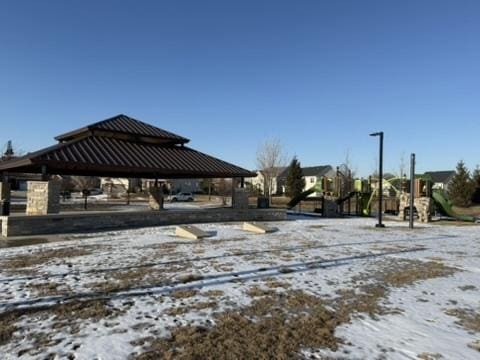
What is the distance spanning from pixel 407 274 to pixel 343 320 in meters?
3.39

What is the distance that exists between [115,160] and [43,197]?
3132mm

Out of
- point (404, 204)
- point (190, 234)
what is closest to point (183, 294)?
point (190, 234)

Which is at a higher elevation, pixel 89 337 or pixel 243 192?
pixel 243 192

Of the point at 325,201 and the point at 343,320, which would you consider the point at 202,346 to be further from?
the point at 325,201

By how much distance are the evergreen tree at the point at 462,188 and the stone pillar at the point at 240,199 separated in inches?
1278

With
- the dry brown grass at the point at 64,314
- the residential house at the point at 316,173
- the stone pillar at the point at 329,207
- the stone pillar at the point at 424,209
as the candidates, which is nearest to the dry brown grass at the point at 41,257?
the dry brown grass at the point at 64,314

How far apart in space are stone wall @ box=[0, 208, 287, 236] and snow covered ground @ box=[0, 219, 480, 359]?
8.26 ft

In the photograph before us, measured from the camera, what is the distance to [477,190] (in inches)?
1633

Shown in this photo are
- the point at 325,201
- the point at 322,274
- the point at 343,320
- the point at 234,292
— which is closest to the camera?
the point at 343,320

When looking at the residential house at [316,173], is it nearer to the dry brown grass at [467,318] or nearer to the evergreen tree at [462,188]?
the evergreen tree at [462,188]

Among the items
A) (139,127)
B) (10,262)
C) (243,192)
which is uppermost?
(139,127)

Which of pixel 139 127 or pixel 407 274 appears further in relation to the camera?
pixel 139 127

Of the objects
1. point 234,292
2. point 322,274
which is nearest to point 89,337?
point 234,292

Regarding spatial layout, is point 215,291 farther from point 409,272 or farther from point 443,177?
point 443,177
